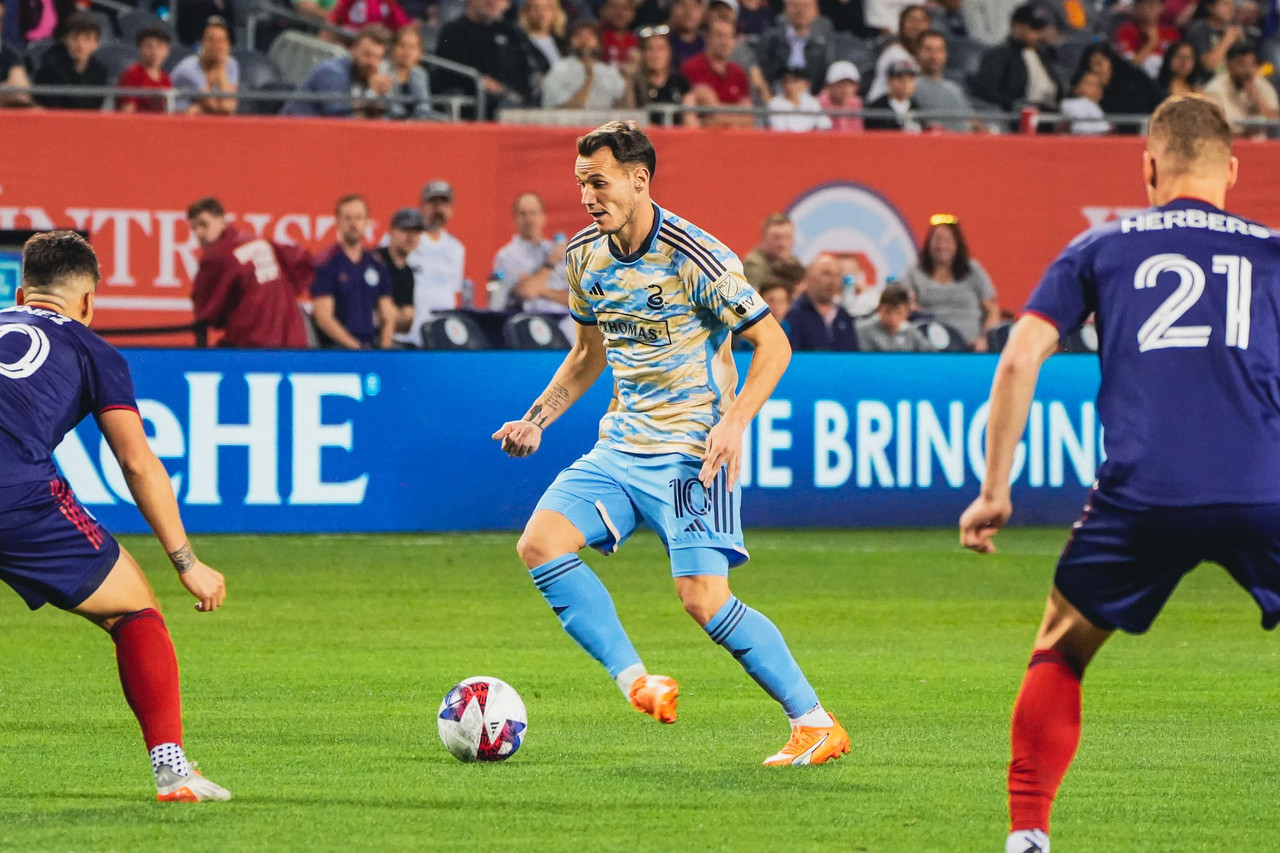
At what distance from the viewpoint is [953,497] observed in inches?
638

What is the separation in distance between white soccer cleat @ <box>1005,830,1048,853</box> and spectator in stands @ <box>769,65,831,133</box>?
15559 mm

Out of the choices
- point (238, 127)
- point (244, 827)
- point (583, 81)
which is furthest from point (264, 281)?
point (244, 827)

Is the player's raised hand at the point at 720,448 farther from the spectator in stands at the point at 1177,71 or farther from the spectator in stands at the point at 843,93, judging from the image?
the spectator in stands at the point at 1177,71

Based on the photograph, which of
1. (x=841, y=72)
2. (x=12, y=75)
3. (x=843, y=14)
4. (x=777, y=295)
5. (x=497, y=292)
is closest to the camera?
(x=777, y=295)

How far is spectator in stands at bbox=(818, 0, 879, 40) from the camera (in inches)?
872

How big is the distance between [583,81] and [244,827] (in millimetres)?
14329

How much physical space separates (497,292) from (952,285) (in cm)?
402

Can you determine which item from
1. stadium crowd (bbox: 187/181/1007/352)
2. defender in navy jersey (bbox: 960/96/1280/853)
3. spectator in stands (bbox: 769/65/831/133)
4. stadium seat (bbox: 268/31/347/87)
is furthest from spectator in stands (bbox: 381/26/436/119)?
defender in navy jersey (bbox: 960/96/1280/853)

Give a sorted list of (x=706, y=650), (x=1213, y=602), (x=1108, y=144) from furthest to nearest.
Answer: (x=1108, y=144), (x=1213, y=602), (x=706, y=650)

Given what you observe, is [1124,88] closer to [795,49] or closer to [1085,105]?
[1085,105]

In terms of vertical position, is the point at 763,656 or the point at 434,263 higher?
the point at 434,263

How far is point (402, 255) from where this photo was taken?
16969 millimetres

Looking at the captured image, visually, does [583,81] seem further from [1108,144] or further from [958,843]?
[958,843]

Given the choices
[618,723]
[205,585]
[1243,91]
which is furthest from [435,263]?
[205,585]
